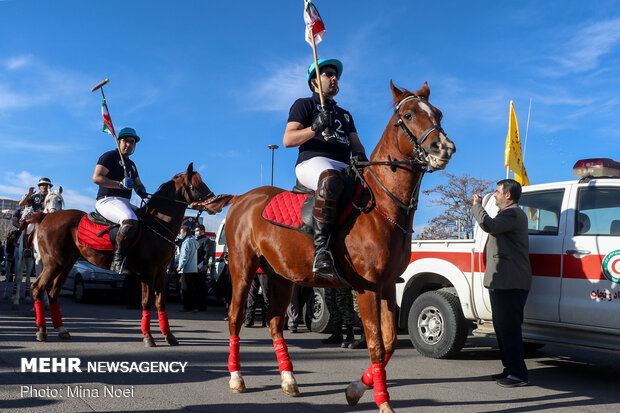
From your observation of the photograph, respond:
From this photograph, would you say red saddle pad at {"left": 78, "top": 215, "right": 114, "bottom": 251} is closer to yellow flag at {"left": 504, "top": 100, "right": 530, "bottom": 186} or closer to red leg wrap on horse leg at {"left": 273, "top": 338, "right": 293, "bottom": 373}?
red leg wrap on horse leg at {"left": 273, "top": 338, "right": 293, "bottom": 373}

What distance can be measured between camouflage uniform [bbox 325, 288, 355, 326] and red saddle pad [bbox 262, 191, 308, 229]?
3323 mm

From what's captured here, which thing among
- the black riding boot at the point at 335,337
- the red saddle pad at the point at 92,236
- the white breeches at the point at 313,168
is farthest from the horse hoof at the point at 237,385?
the black riding boot at the point at 335,337

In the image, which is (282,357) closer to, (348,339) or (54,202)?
(348,339)

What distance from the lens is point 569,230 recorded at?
5781 mm

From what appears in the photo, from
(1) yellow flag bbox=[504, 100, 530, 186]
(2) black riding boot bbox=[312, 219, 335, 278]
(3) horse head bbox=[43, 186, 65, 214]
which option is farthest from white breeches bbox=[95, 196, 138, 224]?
(1) yellow flag bbox=[504, 100, 530, 186]

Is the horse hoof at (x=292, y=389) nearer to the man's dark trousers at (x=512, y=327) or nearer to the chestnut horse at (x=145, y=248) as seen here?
the man's dark trousers at (x=512, y=327)

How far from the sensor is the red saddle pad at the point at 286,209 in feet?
15.1

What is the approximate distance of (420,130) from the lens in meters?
4.01

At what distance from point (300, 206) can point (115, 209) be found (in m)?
3.87

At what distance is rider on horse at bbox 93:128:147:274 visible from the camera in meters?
7.23

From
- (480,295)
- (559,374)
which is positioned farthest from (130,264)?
(559,374)

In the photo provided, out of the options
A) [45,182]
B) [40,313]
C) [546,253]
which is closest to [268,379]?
[546,253]

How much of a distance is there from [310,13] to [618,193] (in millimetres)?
3879

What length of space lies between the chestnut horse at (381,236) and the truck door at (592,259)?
238cm
